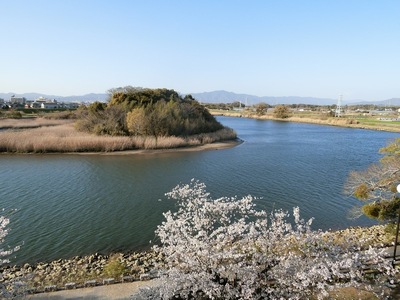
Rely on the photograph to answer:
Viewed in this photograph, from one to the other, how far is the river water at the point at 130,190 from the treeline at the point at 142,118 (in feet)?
21.6

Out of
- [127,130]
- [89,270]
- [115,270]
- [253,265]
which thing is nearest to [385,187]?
[253,265]

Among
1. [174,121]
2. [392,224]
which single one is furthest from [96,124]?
[392,224]

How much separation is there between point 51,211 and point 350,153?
35726mm

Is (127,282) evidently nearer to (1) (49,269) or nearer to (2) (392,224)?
(1) (49,269)

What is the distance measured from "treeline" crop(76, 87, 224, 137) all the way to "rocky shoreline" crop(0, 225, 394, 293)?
28839 mm

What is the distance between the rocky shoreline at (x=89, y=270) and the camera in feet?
31.8

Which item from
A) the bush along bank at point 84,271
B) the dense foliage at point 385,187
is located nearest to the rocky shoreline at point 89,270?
the bush along bank at point 84,271

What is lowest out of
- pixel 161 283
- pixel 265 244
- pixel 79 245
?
pixel 79 245

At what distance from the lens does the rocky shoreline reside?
9.70 meters

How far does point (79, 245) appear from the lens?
1374 centimetres

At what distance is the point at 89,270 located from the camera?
1136 centimetres

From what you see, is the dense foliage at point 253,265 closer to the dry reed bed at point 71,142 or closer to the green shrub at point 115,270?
the green shrub at point 115,270

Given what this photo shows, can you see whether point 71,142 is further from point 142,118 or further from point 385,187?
point 385,187

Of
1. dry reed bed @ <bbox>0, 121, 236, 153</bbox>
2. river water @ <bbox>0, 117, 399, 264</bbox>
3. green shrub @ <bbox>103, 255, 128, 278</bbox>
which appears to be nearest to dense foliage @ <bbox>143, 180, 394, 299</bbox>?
green shrub @ <bbox>103, 255, 128, 278</bbox>
